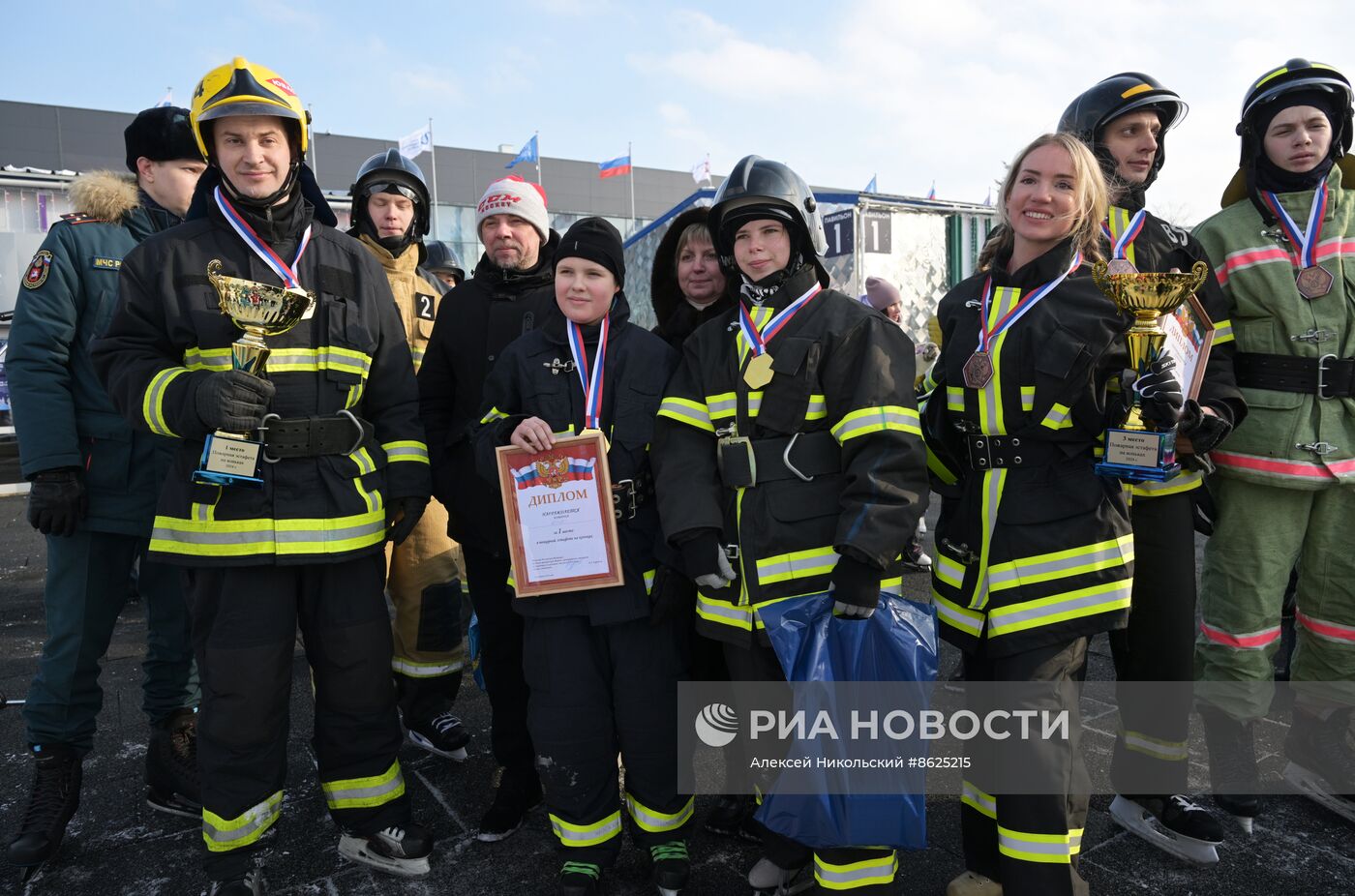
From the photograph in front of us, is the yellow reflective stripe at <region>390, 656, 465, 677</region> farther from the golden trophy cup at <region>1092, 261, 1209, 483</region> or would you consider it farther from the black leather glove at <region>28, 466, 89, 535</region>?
the golden trophy cup at <region>1092, 261, 1209, 483</region>

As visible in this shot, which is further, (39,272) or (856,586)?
(39,272)

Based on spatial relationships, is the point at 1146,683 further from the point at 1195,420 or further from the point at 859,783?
the point at 859,783

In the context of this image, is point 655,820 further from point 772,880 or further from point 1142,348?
point 1142,348

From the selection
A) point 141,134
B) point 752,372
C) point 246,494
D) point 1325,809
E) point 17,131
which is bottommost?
point 1325,809

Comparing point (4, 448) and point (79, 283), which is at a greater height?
point (79, 283)

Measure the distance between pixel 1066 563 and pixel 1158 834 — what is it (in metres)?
1.29

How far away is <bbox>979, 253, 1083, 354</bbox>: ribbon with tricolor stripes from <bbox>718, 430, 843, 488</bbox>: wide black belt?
0.57 meters

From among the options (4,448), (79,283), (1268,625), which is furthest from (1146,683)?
(4,448)

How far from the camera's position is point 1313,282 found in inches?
118

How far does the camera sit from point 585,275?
2920mm

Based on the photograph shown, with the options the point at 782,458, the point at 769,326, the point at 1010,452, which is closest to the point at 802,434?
the point at 782,458

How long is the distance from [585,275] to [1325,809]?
3.34m

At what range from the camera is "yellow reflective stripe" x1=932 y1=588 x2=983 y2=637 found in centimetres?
256

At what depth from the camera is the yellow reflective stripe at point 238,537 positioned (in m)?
2.63
